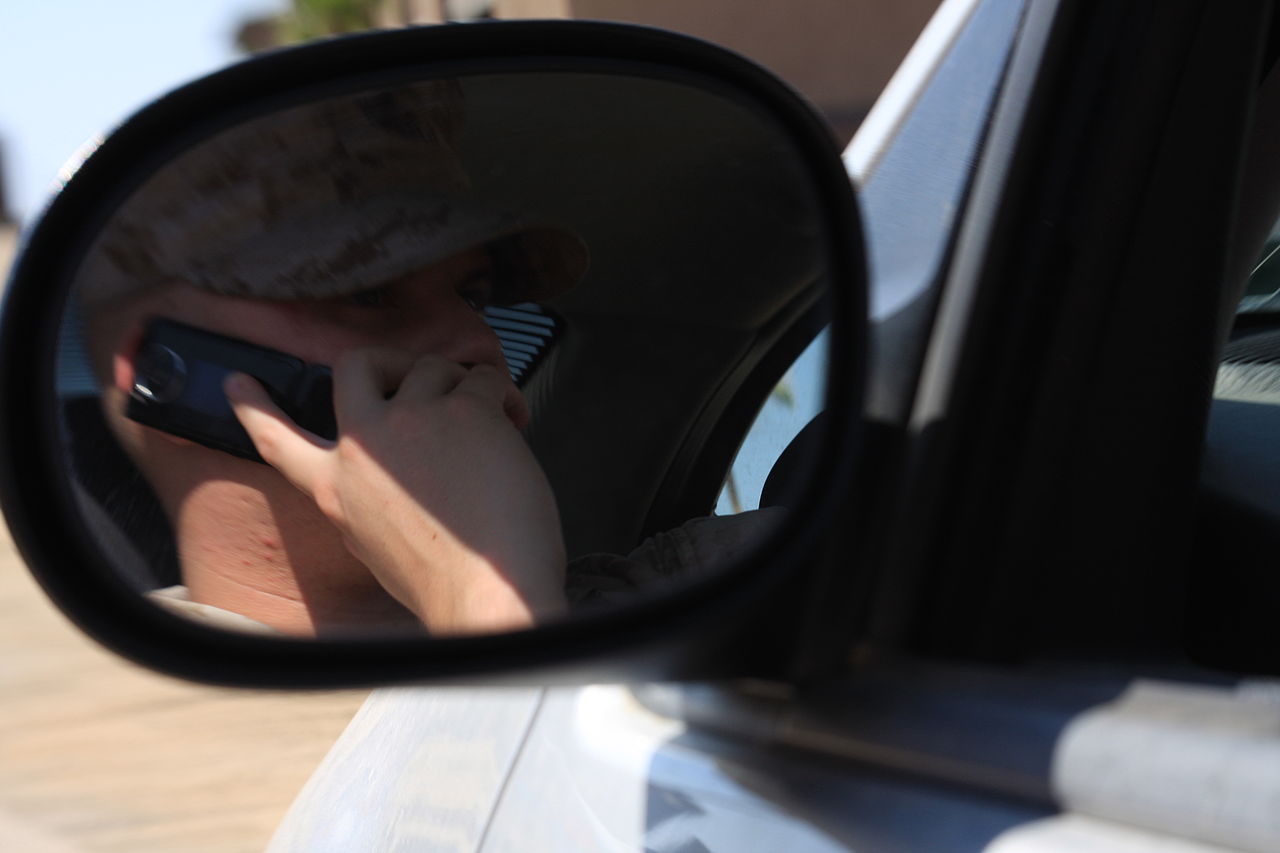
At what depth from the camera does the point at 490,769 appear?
4.87 feet

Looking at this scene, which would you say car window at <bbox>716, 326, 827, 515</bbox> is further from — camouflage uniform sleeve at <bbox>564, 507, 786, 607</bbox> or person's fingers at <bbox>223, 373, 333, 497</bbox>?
person's fingers at <bbox>223, 373, 333, 497</bbox>

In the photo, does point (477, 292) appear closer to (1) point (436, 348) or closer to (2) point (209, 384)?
(1) point (436, 348)

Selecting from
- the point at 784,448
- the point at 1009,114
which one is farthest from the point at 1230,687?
the point at 1009,114

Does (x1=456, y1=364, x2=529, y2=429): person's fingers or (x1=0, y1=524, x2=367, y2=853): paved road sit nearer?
(x1=456, y1=364, x2=529, y2=429): person's fingers

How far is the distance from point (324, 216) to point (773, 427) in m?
0.47

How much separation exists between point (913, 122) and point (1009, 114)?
0.19m

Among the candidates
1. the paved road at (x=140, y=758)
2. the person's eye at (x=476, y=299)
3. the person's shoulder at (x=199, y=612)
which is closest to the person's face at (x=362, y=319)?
the person's eye at (x=476, y=299)

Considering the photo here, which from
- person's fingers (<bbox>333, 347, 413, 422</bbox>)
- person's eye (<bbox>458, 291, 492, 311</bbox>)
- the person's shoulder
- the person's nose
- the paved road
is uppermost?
person's eye (<bbox>458, 291, 492, 311</bbox>)

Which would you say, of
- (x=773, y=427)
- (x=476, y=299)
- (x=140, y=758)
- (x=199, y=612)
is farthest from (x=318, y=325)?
(x=140, y=758)

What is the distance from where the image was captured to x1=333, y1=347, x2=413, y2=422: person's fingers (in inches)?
42.6

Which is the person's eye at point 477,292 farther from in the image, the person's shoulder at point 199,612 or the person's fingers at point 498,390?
the person's shoulder at point 199,612

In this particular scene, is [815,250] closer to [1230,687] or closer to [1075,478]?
[1075,478]

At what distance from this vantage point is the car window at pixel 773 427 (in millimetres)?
1168

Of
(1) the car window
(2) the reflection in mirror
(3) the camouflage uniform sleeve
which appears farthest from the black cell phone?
(1) the car window
